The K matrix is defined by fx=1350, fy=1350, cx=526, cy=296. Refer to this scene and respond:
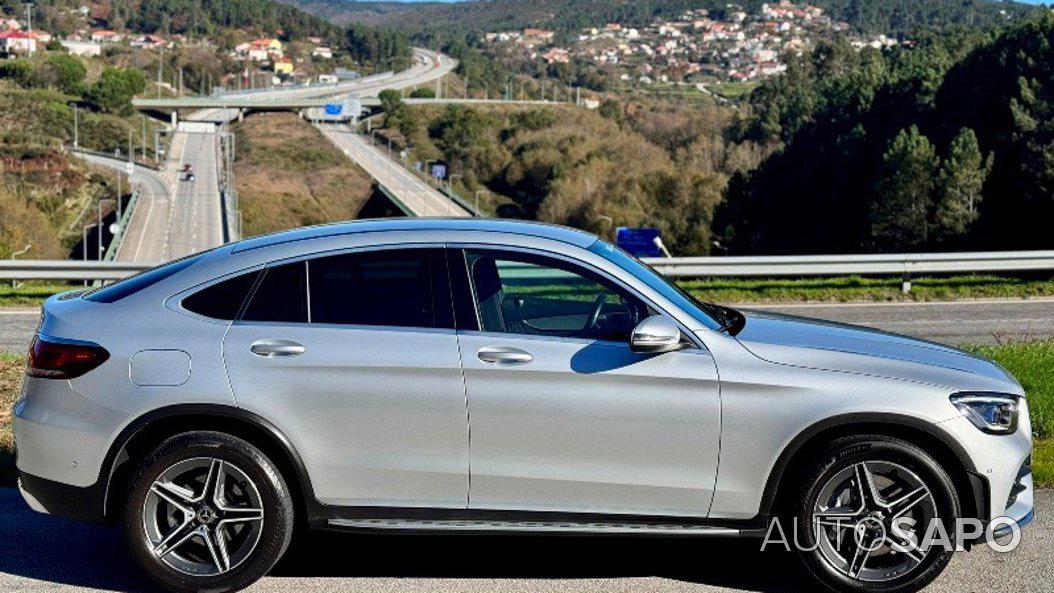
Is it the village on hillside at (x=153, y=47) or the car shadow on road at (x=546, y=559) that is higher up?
the car shadow on road at (x=546, y=559)

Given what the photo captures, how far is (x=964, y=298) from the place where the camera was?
767 inches

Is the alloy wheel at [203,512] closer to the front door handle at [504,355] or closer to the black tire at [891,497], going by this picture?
the front door handle at [504,355]

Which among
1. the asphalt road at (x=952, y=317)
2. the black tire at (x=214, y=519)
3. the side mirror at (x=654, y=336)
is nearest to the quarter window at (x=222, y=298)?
the black tire at (x=214, y=519)

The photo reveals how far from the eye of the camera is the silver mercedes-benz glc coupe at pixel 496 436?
515cm

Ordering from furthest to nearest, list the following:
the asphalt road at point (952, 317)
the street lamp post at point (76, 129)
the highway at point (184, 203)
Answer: the street lamp post at point (76, 129) < the highway at point (184, 203) < the asphalt road at point (952, 317)

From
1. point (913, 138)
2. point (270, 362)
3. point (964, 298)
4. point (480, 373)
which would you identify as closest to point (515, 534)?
point (480, 373)

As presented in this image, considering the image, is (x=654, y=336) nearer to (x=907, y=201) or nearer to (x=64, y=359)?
(x=64, y=359)

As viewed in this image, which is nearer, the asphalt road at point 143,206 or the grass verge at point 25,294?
the grass verge at point 25,294

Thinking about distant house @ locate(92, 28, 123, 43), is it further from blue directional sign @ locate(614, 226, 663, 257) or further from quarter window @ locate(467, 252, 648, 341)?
quarter window @ locate(467, 252, 648, 341)

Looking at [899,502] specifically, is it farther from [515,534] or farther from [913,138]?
[913,138]

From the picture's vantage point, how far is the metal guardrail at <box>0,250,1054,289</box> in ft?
59.2

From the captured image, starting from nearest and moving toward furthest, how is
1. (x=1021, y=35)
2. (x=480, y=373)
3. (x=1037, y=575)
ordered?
(x=480, y=373)
(x=1037, y=575)
(x=1021, y=35)

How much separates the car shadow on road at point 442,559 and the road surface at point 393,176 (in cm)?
7102

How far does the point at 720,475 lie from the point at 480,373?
1.00m
